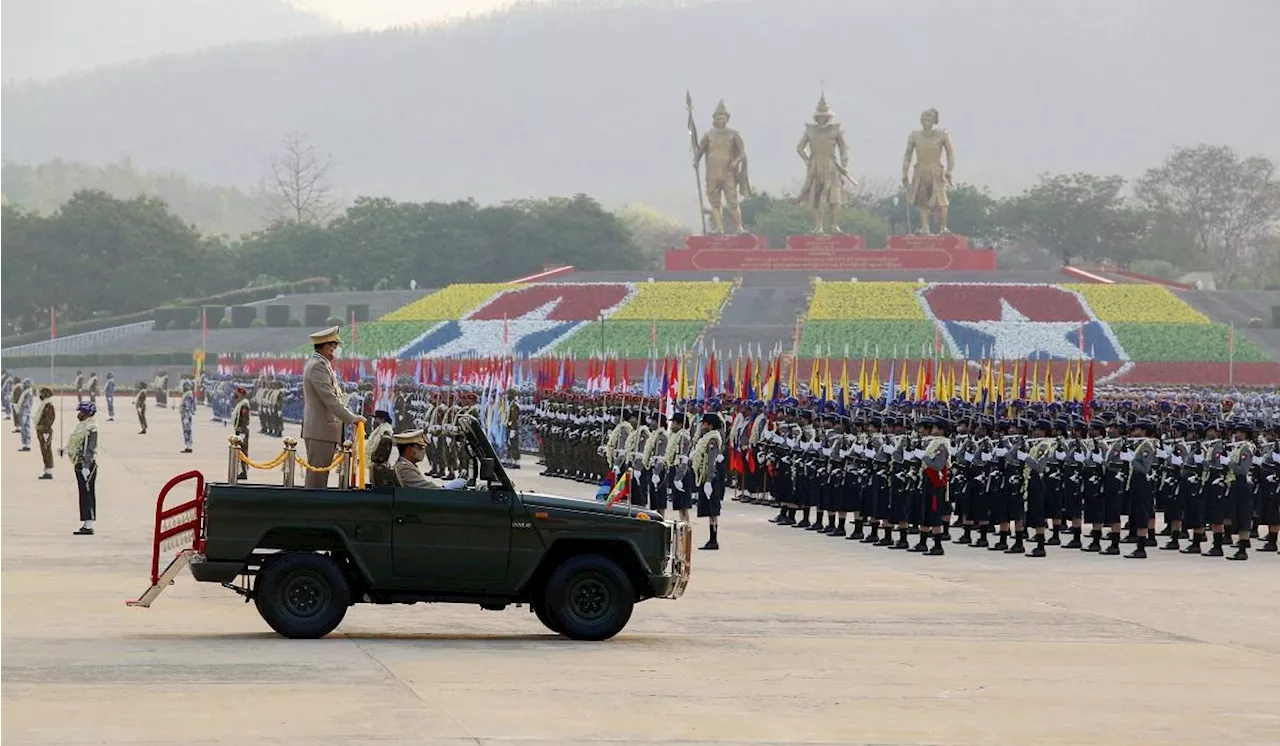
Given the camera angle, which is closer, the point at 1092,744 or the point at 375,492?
the point at 1092,744

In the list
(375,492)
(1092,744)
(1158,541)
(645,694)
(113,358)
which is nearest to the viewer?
(1092,744)

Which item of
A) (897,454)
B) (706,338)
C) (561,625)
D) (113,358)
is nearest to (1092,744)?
(561,625)

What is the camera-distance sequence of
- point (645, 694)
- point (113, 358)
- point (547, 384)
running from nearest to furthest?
point (645, 694)
point (547, 384)
point (113, 358)

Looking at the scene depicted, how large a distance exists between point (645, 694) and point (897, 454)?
11.2 m

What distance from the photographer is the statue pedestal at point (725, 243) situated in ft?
272

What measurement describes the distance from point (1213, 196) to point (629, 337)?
270 ft

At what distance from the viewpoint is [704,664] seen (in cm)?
1286

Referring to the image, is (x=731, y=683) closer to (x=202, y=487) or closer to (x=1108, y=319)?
(x=202, y=487)

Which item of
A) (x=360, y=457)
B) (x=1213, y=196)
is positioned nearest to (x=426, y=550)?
(x=360, y=457)

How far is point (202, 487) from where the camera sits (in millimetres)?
13805

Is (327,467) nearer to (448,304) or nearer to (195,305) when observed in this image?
(448,304)

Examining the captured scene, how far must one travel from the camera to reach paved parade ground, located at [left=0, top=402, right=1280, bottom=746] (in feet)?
34.2


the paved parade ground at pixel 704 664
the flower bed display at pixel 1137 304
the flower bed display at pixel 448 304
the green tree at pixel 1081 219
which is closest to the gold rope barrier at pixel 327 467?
the paved parade ground at pixel 704 664

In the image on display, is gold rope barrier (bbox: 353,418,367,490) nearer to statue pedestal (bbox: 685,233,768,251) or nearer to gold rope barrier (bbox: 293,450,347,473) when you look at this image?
gold rope barrier (bbox: 293,450,347,473)
